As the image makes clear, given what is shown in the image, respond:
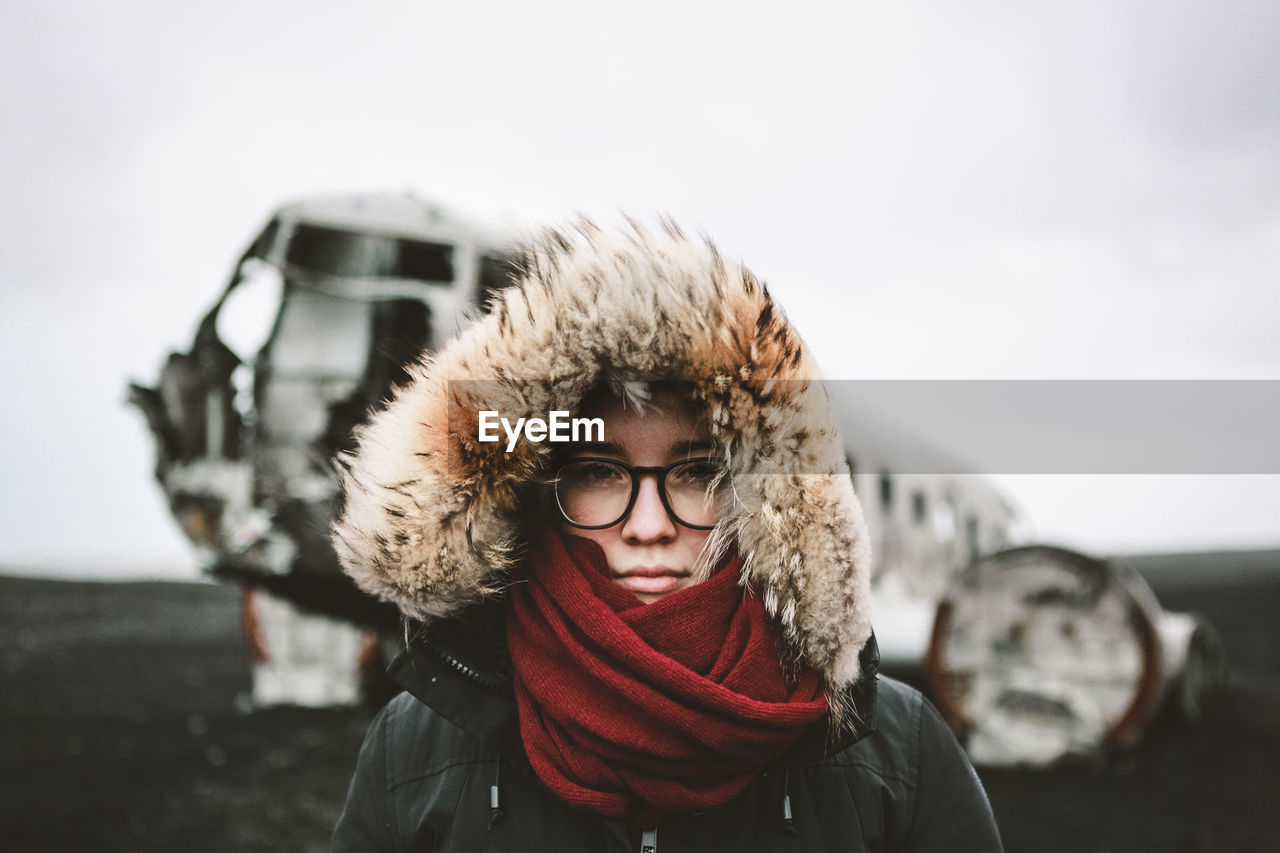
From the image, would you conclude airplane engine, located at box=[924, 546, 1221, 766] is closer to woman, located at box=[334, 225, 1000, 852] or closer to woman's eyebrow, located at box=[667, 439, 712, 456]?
woman, located at box=[334, 225, 1000, 852]

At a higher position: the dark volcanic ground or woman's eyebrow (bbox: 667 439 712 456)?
woman's eyebrow (bbox: 667 439 712 456)

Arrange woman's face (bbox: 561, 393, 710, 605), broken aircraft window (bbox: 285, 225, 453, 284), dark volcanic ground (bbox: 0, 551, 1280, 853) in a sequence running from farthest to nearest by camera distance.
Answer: broken aircraft window (bbox: 285, 225, 453, 284) → dark volcanic ground (bbox: 0, 551, 1280, 853) → woman's face (bbox: 561, 393, 710, 605)

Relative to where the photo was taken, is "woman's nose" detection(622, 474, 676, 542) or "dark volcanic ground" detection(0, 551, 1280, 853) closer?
"woman's nose" detection(622, 474, 676, 542)

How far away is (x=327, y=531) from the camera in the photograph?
5660mm

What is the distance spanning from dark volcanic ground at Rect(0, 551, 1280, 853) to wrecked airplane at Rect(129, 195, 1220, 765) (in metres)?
0.47

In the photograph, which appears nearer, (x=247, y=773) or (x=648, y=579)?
(x=648, y=579)

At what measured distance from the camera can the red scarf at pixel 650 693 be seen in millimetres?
1301

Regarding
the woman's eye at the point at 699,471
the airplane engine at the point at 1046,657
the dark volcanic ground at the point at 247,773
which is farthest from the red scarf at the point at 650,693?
the airplane engine at the point at 1046,657

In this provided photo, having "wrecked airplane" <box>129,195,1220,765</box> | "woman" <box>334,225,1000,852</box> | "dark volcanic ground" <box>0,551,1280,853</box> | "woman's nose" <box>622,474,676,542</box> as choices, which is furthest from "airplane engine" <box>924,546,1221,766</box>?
"woman's nose" <box>622,474,676,542</box>

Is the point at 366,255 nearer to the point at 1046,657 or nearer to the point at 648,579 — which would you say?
the point at 648,579

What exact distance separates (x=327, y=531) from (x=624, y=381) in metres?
4.76

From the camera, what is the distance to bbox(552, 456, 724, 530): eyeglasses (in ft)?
4.70

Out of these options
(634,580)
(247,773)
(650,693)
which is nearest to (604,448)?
(634,580)

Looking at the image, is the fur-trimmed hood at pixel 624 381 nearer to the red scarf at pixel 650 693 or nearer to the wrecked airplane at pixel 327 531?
the red scarf at pixel 650 693
